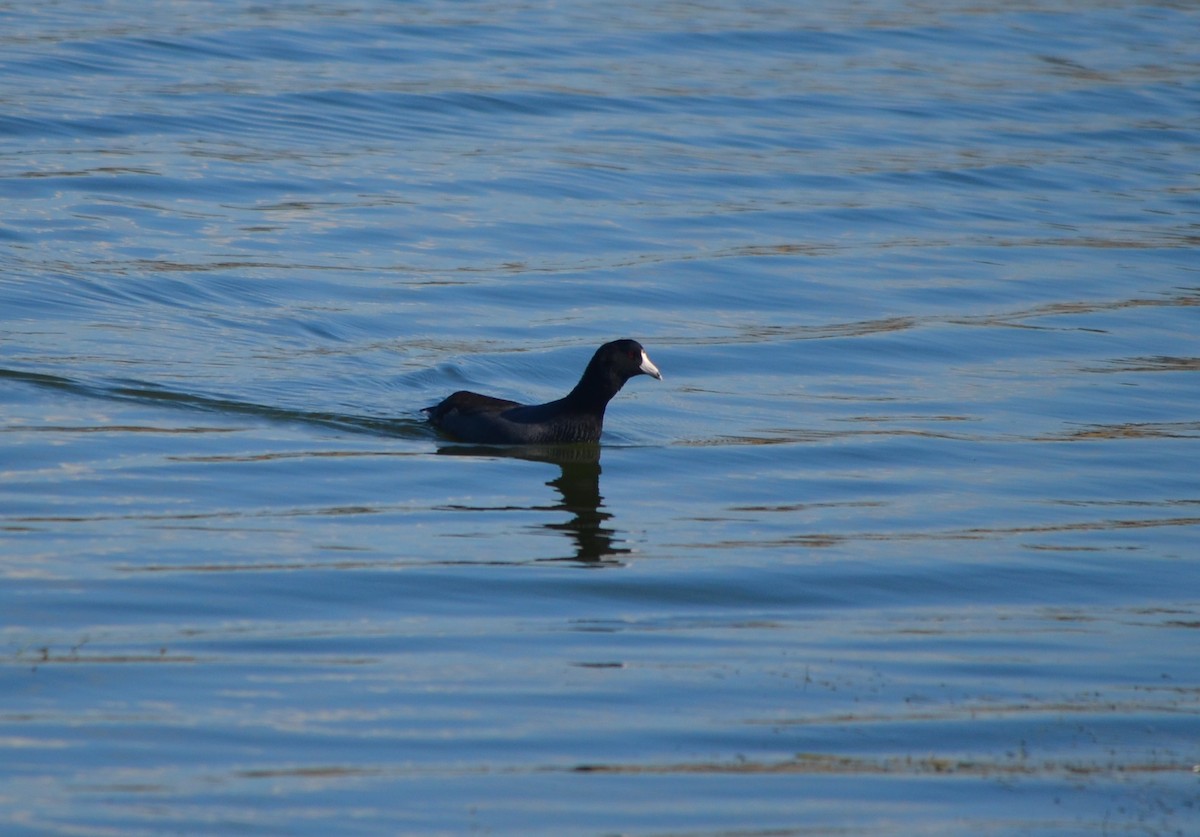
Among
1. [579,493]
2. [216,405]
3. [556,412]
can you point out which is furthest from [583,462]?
[216,405]

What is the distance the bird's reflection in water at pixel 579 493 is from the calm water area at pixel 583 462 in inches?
2.6

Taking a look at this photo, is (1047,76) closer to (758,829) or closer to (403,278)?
(403,278)

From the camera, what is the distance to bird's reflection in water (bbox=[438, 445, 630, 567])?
9.62 meters

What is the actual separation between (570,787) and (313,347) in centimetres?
917

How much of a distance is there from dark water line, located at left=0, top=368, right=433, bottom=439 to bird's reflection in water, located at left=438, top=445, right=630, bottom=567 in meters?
0.74

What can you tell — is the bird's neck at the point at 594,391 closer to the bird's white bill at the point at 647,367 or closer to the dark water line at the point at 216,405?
the bird's white bill at the point at 647,367

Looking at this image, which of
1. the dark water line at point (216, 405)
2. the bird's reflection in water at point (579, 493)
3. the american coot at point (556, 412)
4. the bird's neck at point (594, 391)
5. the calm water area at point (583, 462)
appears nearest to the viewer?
the calm water area at point (583, 462)

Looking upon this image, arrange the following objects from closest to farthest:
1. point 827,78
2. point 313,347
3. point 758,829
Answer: point 758,829
point 313,347
point 827,78

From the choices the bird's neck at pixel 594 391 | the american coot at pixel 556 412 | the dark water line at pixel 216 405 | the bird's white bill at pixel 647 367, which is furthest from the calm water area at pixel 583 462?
the bird's white bill at pixel 647 367

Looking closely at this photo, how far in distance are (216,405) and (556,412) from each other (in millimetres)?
2505

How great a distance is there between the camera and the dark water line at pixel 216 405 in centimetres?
1243

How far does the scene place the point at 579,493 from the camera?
11141 millimetres

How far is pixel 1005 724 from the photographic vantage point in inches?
A: 280

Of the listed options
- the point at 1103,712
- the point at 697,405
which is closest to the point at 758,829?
the point at 1103,712
